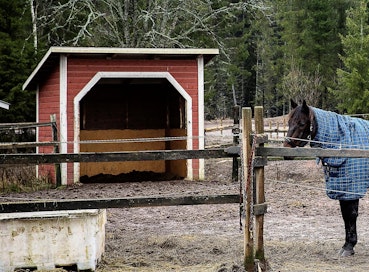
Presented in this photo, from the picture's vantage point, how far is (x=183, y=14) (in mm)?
24922

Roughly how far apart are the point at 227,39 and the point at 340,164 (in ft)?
135

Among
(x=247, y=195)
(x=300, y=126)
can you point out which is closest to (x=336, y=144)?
(x=300, y=126)

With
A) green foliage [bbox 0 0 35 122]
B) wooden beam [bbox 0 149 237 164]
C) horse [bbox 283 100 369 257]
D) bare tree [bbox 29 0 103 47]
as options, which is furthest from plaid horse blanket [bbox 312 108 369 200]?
bare tree [bbox 29 0 103 47]

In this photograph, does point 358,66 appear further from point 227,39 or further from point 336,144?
point 336,144

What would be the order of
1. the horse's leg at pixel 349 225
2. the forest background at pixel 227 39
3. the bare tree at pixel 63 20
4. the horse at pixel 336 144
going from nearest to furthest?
the horse at pixel 336 144 < the horse's leg at pixel 349 225 < the forest background at pixel 227 39 < the bare tree at pixel 63 20

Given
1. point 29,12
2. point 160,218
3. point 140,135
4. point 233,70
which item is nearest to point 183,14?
point 29,12

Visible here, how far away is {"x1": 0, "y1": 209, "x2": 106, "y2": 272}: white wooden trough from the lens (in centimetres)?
598

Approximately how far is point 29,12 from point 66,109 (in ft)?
35.1

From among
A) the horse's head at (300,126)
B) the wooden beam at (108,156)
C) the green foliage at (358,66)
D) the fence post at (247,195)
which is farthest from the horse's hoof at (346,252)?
the green foliage at (358,66)

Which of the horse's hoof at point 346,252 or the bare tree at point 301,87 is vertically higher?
the bare tree at point 301,87

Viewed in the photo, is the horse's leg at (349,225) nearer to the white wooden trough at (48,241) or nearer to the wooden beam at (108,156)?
the wooden beam at (108,156)

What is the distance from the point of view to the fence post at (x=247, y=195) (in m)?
5.82

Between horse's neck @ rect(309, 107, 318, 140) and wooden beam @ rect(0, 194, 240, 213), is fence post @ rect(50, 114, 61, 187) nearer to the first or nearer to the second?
wooden beam @ rect(0, 194, 240, 213)

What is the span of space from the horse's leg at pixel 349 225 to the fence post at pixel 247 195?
4.84 feet
